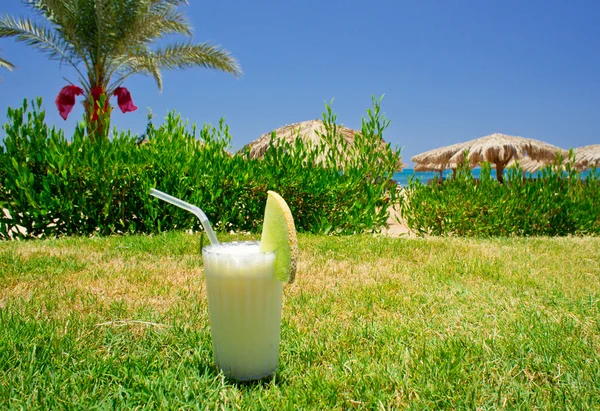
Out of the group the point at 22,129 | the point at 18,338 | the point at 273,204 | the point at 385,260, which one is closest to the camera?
the point at 273,204

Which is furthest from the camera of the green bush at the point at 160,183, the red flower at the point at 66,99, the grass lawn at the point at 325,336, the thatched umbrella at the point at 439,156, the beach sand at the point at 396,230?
the thatched umbrella at the point at 439,156

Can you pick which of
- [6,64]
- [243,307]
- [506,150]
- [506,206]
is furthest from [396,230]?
[6,64]

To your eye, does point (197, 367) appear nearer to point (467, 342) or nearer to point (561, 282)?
point (467, 342)

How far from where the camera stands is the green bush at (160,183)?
18.4ft

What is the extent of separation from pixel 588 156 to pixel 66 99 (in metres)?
19.2

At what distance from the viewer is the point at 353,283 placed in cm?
357

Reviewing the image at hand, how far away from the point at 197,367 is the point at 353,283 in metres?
1.76

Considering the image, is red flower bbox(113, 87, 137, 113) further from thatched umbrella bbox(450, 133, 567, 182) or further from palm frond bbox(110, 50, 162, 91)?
thatched umbrella bbox(450, 133, 567, 182)

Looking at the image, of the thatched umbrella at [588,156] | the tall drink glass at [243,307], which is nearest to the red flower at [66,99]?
the tall drink glass at [243,307]

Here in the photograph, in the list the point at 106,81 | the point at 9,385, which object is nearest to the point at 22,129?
the point at 9,385

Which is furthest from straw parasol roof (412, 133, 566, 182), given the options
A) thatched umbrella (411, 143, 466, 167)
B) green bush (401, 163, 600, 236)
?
green bush (401, 163, 600, 236)

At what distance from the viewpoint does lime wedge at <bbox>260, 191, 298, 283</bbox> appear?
167 centimetres

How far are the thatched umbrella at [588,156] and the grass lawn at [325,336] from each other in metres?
17.3

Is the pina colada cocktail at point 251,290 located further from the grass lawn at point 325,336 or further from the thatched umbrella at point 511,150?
the thatched umbrella at point 511,150
